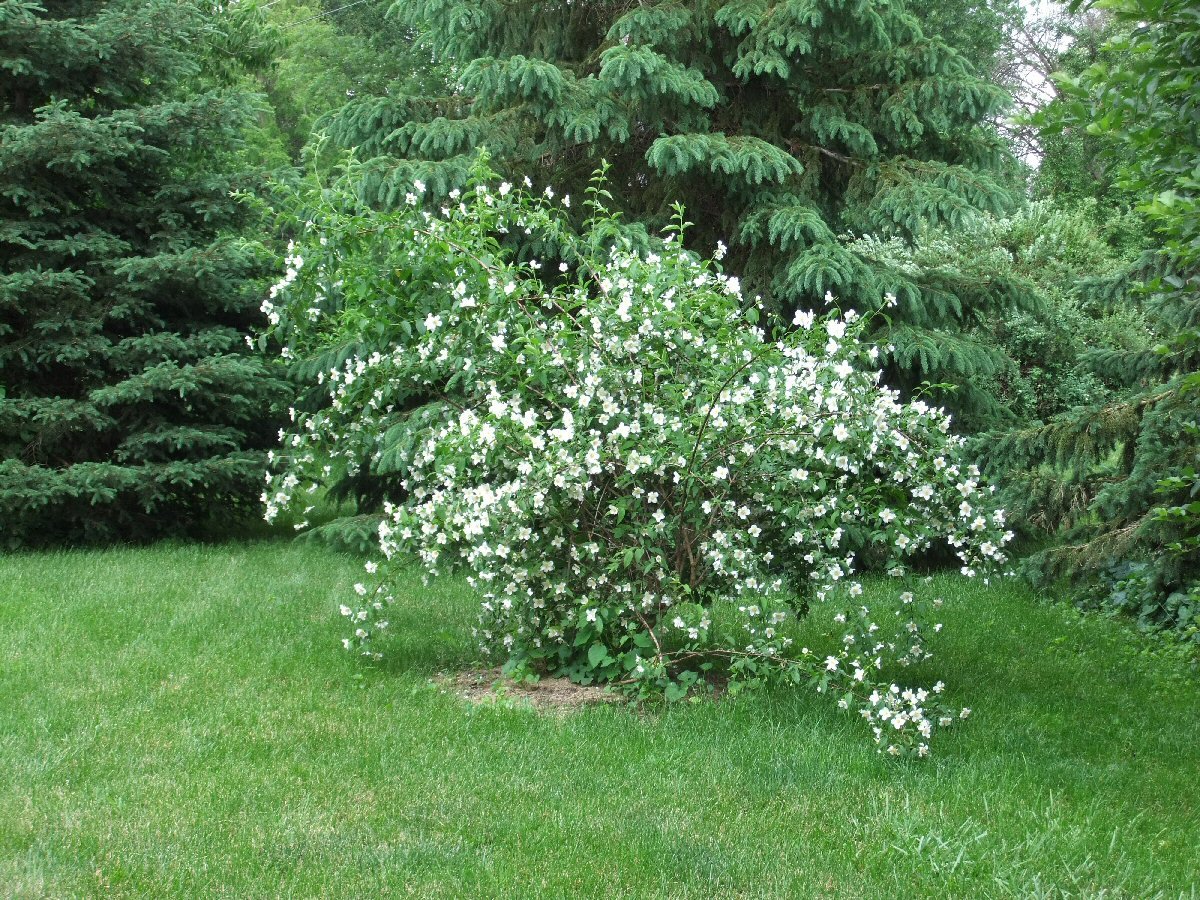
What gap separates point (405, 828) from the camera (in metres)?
3.95

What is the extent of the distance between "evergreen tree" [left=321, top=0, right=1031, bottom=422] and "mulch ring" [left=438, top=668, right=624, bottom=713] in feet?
13.3

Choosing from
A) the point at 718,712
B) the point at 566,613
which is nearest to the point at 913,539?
the point at 718,712

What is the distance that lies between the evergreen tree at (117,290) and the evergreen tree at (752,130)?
5.91ft

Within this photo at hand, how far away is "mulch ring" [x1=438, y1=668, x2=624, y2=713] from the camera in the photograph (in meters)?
5.46

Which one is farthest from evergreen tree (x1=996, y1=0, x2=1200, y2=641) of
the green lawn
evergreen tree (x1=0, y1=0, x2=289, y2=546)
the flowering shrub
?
evergreen tree (x1=0, y1=0, x2=289, y2=546)

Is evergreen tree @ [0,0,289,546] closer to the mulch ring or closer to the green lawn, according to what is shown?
the green lawn

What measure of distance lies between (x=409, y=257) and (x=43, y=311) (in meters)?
5.55

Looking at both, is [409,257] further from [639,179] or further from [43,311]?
[43,311]

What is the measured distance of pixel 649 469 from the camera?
5.26 meters

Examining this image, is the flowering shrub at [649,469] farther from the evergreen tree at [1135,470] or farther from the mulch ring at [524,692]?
the evergreen tree at [1135,470]

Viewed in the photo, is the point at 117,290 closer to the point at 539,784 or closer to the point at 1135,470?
the point at 539,784

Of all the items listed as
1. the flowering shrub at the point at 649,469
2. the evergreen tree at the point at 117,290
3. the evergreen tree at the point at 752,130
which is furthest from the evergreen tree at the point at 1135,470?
the evergreen tree at the point at 117,290

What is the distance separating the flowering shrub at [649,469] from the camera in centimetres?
522

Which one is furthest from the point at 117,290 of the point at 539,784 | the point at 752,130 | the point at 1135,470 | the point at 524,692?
the point at 1135,470
